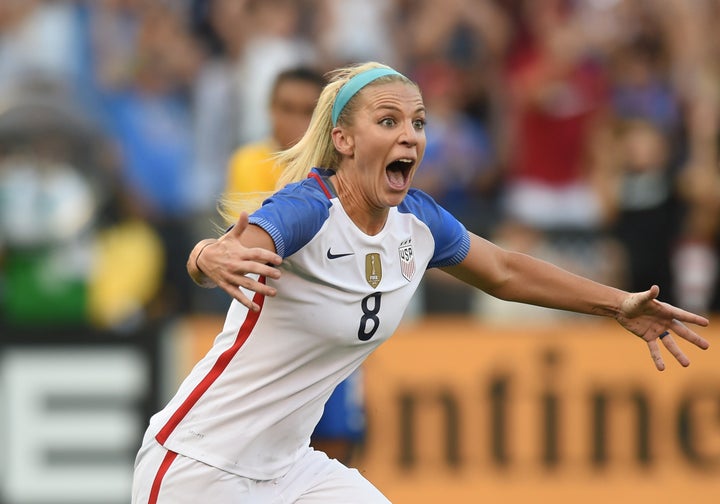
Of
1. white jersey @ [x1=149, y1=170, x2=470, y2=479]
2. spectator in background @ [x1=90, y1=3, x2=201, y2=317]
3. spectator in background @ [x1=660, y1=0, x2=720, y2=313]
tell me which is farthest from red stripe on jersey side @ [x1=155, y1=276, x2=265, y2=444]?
spectator in background @ [x1=660, y1=0, x2=720, y2=313]

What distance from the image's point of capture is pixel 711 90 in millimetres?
10312

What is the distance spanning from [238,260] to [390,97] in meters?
0.93

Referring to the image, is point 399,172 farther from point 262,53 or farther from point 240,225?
point 262,53

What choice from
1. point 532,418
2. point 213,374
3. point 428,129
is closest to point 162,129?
point 428,129

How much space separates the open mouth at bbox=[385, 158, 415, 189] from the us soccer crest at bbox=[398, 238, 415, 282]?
0.28m

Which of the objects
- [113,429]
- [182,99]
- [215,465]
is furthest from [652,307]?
[182,99]

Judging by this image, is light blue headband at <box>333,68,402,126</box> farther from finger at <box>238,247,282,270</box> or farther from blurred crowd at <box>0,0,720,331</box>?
blurred crowd at <box>0,0,720,331</box>

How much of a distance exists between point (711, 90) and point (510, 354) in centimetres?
290

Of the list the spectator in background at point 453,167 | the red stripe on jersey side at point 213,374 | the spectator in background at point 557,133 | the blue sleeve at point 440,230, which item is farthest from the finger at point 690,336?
the spectator in background at point 557,133

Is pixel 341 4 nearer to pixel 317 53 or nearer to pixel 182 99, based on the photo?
pixel 317 53

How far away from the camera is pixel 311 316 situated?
4.57 metres

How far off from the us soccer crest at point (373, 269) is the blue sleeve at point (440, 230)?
29cm

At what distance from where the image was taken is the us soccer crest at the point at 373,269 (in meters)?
4.64

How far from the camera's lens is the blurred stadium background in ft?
29.3
